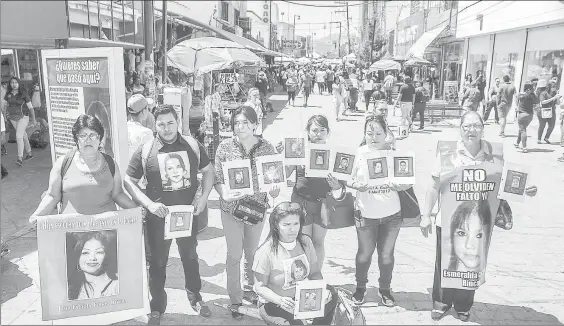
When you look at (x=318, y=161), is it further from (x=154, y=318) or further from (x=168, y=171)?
(x=154, y=318)

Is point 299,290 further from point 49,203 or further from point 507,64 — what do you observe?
point 507,64

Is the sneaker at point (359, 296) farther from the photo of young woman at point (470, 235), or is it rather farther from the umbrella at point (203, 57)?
the umbrella at point (203, 57)

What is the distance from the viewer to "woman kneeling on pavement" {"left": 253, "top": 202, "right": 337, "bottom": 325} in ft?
10.9

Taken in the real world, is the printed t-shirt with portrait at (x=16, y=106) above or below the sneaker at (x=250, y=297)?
above

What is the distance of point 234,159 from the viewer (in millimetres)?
3895

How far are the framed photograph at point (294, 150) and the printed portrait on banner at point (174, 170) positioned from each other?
0.85m

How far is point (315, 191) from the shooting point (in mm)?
4047

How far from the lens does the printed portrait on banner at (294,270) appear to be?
3389 millimetres

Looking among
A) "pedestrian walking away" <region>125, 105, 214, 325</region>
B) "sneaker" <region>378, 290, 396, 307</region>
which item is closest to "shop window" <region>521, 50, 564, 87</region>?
"sneaker" <region>378, 290, 396, 307</region>

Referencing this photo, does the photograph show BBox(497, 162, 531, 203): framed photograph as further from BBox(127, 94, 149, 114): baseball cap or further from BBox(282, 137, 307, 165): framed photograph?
BBox(127, 94, 149, 114): baseball cap

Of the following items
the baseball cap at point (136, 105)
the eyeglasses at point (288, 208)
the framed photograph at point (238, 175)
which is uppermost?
the baseball cap at point (136, 105)

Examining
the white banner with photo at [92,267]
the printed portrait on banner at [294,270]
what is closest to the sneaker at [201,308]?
the white banner with photo at [92,267]

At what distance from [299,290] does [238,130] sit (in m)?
1.38

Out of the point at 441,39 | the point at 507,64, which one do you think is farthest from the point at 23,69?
the point at 441,39
